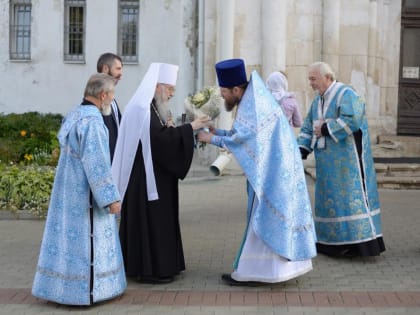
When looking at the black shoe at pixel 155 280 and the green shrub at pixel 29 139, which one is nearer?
the black shoe at pixel 155 280

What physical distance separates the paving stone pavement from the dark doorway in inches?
208

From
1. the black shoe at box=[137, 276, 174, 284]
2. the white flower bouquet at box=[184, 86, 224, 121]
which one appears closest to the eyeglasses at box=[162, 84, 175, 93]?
the white flower bouquet at box=[184, 86, 224, 121]

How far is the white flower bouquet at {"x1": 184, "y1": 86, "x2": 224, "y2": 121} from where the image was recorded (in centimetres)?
738

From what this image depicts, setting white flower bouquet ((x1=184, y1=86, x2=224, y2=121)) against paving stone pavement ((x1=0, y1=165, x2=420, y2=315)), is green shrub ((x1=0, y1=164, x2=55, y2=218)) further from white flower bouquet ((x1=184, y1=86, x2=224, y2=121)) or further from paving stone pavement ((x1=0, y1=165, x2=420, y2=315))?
white flower bouquet ((x1=184, y1=86, x2=224, y2=121))

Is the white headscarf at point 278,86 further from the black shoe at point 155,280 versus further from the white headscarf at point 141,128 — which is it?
the black shoe at point 155,280

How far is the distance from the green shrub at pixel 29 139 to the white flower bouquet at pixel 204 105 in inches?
254

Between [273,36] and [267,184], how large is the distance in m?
7.14

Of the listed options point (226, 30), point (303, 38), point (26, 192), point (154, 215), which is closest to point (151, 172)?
point (154, 215)

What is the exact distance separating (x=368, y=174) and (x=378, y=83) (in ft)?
22.9

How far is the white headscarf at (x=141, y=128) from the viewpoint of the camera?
6672mm

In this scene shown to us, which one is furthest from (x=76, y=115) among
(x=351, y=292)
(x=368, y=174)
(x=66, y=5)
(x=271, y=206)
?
(x=66, y=5)

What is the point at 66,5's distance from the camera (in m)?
21.9

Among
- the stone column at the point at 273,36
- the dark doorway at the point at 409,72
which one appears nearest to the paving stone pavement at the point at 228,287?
the stone column at the point at 273,36

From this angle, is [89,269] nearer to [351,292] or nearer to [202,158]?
[351,292]
